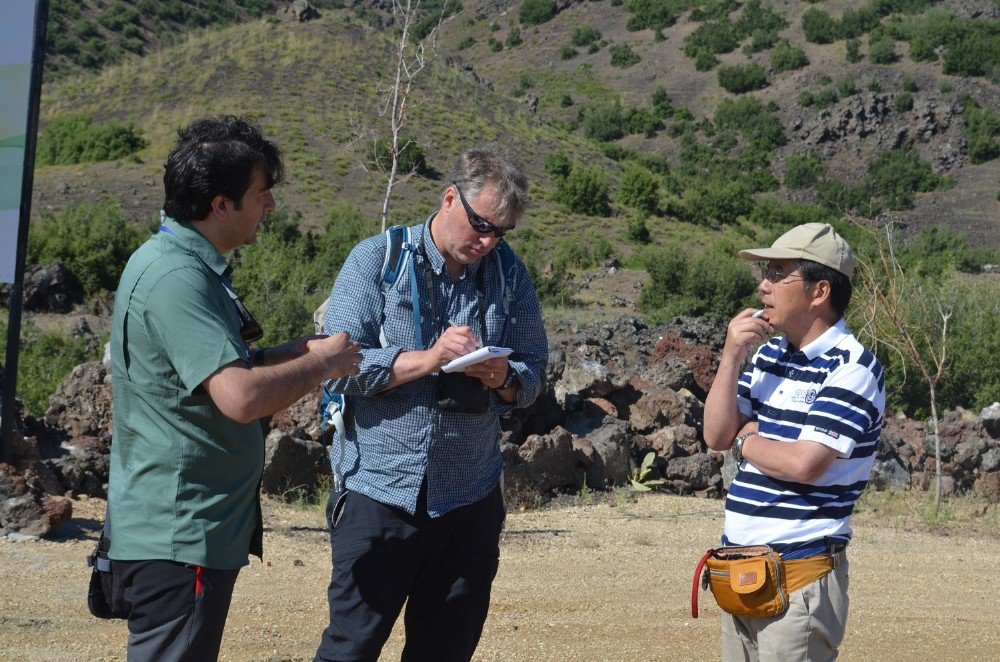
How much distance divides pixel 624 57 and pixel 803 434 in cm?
7159

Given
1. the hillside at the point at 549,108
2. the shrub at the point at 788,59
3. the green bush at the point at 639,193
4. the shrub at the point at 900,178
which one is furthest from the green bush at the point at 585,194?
the shrub at the point at 788,59

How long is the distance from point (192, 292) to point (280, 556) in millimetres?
3875

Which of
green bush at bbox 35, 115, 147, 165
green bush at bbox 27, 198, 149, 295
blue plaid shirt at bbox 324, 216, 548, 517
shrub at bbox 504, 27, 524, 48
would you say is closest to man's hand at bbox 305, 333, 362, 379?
blue plaid shirt at bbox 324, 216, 548, 517

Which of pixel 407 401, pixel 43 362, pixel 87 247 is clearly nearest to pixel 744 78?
pixel 87 247

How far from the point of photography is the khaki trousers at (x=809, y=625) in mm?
2418

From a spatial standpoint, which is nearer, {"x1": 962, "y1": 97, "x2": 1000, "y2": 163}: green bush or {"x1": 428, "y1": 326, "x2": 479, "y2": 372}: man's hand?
{"x1": 428, "y1": 326, "x2": 479, "y2": 372}: man's hand

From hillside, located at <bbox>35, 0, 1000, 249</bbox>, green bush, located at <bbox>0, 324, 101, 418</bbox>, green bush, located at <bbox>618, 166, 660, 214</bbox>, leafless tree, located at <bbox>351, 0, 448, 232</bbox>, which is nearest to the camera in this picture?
green bush, located at <bbox>0, 324, 101, 418</bbox>

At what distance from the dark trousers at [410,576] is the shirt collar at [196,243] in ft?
2.47

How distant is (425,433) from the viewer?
8.68 ft

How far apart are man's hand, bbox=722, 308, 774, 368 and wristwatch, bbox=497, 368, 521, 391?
1.82 ft

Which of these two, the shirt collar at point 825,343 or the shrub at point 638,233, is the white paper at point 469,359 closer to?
the shirt collar at point 825,343

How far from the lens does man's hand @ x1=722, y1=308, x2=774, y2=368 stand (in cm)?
250

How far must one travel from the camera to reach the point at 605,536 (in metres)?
6.67

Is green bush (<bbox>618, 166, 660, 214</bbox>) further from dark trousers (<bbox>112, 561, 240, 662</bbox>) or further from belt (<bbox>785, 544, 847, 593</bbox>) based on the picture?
dark trousers (<bbox>112, 561, 240, 662</bbox>)
